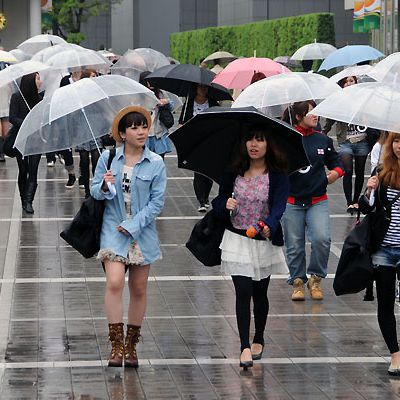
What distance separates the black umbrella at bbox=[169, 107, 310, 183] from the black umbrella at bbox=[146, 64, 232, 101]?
8.21 metres

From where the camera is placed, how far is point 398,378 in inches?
337

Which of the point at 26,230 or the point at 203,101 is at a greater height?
the point at 203,101

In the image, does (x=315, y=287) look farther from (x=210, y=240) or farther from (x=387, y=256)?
(x=387, y=256)

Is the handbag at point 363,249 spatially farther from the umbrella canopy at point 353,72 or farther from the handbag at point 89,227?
the umbrella canopy at point 353,72

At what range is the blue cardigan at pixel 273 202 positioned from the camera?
28.7 feet

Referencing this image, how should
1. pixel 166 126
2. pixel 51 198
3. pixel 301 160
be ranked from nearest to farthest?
1. pixel 301 160
2. pixel 166 126
3. pixel 51 198

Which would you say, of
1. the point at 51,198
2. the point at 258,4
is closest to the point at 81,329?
the point at 51,198

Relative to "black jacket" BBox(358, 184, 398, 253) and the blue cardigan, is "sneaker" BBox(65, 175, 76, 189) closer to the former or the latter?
the blue cardigan

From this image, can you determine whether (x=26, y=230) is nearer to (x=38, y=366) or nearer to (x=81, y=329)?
(x=81, y=329)

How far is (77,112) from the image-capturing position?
10117 millimetres

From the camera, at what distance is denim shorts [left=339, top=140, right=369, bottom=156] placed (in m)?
17.0

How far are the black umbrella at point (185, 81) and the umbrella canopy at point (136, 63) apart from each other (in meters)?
7.24

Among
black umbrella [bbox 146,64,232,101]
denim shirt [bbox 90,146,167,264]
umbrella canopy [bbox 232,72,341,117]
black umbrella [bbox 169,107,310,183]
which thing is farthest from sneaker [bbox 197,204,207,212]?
denim shirt [bbox 90,146,167,264]

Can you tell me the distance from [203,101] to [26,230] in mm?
3185
